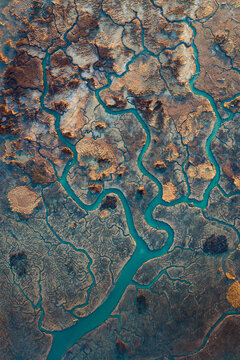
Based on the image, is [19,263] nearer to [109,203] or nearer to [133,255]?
[109,203]

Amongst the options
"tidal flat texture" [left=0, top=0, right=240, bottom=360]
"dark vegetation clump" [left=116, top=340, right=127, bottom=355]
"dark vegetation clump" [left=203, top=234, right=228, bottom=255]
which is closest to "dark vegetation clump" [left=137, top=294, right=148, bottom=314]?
"tidal flat texture" [left=0, top=0, right=240, bottom=360]

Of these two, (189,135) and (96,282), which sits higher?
(189,135)

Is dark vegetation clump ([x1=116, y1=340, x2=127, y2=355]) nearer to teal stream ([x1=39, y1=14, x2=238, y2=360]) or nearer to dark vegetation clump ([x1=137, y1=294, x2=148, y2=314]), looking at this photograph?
teal stream ([x1=39, y1=14, x2=238, y2=360])

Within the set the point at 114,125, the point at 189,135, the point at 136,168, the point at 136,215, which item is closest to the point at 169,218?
the point at 136,215

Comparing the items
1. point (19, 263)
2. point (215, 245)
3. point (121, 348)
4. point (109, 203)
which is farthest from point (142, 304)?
point (19, 263)

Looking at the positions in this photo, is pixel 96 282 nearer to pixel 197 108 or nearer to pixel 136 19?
pixel 197 108

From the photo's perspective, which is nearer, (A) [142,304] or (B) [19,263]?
(A) [142,304]
